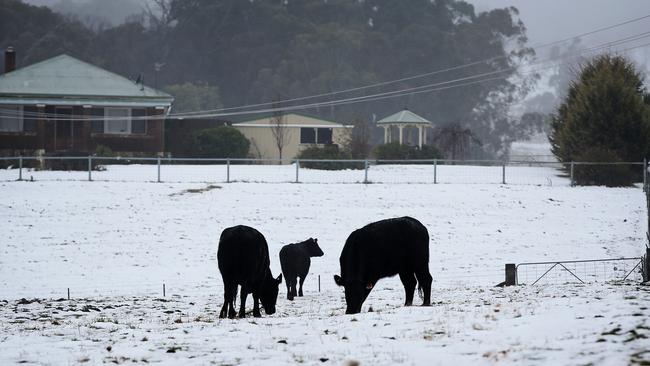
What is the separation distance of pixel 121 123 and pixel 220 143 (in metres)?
6.27

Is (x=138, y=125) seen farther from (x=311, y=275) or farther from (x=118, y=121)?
(x=311, y=275)

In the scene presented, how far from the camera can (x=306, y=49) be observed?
343 feet

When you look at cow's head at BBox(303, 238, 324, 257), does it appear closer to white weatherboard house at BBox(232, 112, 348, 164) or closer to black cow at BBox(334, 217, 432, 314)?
black cow at BBox(334, 217, 432, 314)

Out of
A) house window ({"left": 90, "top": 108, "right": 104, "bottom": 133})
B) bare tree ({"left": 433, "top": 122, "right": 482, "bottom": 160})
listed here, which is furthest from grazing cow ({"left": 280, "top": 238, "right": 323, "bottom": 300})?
bare tree ({"left": 433, "top": 122, "right": 482, "bottom": 160})

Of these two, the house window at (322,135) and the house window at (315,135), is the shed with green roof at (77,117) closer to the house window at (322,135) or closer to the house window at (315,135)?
the house window at (315,135)

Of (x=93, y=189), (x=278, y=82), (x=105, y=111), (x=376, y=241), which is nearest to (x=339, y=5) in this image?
(x=278, y=82)

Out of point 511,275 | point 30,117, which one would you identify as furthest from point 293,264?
point 30,117

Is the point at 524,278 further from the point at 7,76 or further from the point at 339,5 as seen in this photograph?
the point at 339,5

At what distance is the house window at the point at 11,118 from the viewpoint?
56.4m

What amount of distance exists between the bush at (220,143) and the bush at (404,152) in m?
8.92

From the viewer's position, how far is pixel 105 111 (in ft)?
187

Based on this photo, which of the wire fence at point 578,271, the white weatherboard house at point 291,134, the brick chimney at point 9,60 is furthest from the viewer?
the white weatherboard house at point 291,134

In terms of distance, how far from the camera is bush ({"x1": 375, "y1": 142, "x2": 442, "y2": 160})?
5422cm

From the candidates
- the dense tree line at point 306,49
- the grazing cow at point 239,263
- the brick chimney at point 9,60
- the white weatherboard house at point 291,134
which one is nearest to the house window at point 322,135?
the white weatherboard house at point 291,134
